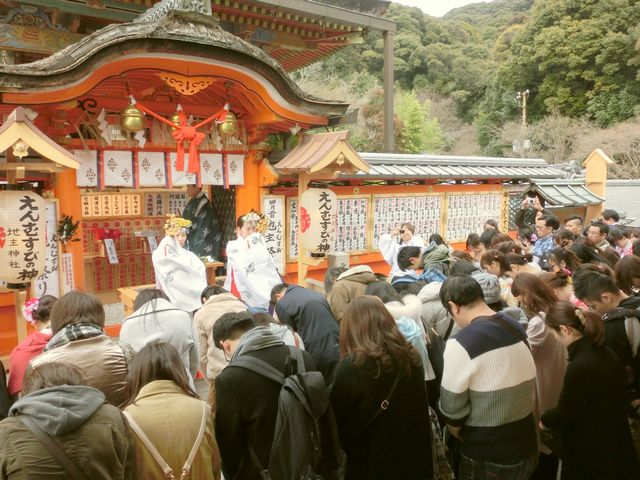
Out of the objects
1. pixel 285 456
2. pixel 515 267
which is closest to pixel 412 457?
pixel 285 456

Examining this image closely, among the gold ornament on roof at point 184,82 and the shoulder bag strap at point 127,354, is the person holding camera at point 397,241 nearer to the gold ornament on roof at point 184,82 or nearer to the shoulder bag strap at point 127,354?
the gold ornament on roof at point 184,82

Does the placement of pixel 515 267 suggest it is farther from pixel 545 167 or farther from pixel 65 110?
pixel 545 167

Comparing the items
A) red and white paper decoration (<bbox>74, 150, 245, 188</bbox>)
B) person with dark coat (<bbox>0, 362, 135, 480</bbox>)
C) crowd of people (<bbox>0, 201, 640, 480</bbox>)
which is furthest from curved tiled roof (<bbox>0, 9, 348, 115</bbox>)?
person with dark coat (<bbox>0, 362, 135, 480</bbox>)

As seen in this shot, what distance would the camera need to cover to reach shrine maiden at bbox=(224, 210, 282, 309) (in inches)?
325

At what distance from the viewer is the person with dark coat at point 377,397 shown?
3.18 metres

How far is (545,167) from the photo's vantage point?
614 inches

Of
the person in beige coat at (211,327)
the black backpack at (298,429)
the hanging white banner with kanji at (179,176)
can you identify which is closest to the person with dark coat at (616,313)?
the black backpack at (298,429)

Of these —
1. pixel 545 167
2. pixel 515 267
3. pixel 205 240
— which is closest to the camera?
pixel 515 267

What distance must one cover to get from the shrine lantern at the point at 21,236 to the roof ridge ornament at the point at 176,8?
10.5 ft

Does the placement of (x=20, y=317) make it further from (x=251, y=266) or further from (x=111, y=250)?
(x=111, y=250)

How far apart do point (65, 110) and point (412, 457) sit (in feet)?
21.5

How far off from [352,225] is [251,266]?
10.4ft

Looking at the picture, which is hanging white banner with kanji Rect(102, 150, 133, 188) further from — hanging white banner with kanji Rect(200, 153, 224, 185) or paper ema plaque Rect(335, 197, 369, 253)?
paper ema plaque Rect(335, 197, 369, 253)

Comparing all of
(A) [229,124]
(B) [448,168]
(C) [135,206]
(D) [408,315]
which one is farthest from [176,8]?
(B) [448,168]
